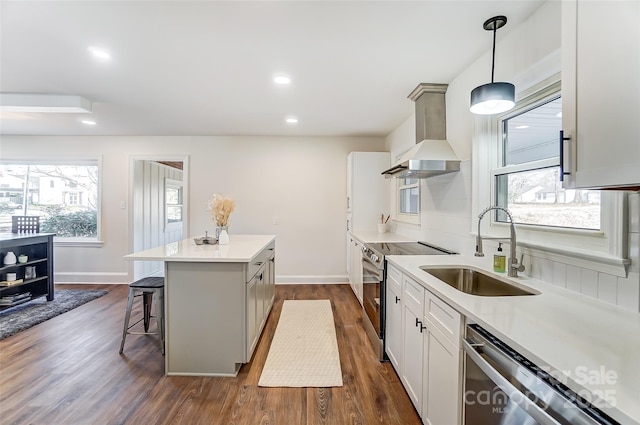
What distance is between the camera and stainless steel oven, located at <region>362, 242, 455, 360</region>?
2453 mm

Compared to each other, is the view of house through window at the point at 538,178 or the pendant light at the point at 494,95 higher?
the pendant light at the point at 494,95

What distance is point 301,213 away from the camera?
16.0ft

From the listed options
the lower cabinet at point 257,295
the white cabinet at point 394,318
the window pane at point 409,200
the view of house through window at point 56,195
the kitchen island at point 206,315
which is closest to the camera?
the white cabinet at point 394,318

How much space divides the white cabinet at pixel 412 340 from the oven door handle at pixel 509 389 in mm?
526

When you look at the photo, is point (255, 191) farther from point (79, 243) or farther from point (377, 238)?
point (79, 243)

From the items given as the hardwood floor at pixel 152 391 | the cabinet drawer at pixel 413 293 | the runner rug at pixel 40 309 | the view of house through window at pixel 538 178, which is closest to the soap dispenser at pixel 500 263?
the view of house through window at pixel 538 178

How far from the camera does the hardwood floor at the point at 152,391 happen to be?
5.92ft

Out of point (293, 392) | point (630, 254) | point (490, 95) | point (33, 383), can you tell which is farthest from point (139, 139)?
point (630, 254)

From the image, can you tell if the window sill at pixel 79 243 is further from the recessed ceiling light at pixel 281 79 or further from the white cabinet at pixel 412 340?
the white cabinet at pixel 412 340

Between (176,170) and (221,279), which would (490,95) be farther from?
(176,170)

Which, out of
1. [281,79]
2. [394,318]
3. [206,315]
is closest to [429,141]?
[281,79]

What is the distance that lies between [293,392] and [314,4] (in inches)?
101

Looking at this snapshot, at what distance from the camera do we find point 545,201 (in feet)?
5.70

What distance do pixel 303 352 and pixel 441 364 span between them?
4.77ft
